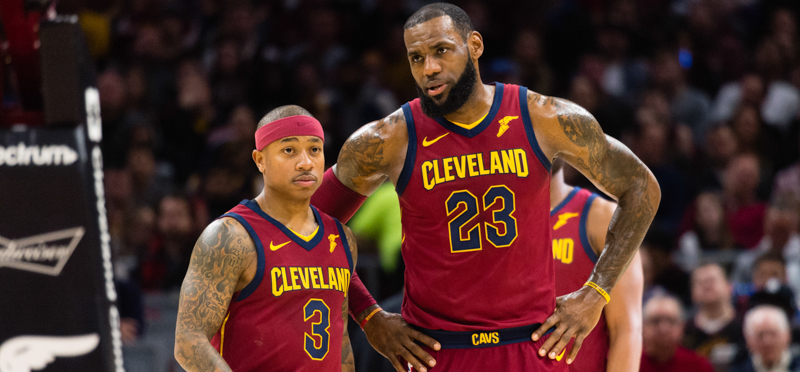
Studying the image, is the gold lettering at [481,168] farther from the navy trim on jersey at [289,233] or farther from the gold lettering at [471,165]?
the navy trim on jersey at [289,233]

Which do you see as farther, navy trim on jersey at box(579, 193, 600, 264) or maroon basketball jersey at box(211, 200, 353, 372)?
navy trim on jersey at box(579, 193, 600, 264)

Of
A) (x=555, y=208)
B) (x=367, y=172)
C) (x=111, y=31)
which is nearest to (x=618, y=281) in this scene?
(x=555, y=208)

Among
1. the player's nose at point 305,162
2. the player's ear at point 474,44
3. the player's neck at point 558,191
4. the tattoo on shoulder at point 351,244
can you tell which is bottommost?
the tattoo on shoulder at point 351,244

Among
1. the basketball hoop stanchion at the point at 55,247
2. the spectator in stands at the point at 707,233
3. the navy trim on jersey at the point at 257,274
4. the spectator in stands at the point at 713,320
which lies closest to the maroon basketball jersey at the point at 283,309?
the navy trim on jersey at the point at 257,274

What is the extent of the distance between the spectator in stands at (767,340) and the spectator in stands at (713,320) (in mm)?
414

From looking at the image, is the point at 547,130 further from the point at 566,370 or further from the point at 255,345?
the point at 255,345

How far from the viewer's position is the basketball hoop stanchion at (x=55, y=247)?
150 inches

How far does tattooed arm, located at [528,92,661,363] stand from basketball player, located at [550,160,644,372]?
32 cm

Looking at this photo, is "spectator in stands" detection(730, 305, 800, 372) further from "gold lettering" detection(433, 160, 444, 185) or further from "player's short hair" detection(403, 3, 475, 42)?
"player's short hair" detection(403, 3, 475, 42)

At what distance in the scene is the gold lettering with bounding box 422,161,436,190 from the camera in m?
3.69

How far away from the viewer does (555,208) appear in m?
4.39

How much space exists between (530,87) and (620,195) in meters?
6.29

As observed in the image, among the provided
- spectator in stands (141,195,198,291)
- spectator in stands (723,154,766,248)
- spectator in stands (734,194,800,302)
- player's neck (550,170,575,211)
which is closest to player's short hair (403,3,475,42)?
player's neck (550,170,575,211)

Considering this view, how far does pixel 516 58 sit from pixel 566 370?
6871 mm
